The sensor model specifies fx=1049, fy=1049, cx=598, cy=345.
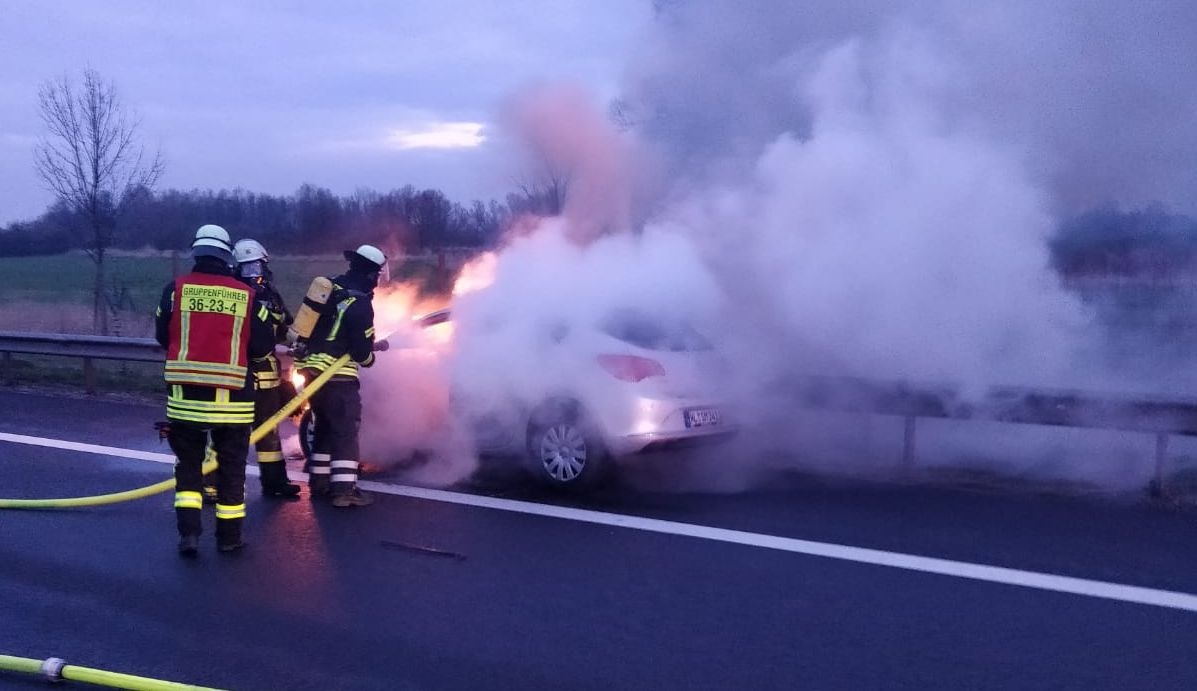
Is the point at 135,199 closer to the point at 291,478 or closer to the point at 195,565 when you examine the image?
the point at 291,478

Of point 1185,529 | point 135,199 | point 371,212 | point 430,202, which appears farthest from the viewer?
point 135,199

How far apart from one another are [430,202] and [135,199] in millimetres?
8810

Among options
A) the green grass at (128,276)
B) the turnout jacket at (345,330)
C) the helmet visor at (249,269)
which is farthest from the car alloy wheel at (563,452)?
the green grass at (128,276)

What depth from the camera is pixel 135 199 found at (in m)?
18.2

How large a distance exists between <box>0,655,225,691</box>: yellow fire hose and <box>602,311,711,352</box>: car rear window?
4.33 metres

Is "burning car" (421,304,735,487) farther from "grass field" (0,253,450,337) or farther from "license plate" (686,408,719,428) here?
"grass field" (0,253,450,337)

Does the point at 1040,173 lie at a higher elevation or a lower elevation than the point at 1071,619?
higher

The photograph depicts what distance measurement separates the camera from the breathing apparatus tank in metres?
7.48

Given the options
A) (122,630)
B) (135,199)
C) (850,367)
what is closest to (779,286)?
(850,367)

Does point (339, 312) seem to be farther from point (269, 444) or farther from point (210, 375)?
point (210, 375)

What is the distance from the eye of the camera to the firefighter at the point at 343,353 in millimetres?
7547

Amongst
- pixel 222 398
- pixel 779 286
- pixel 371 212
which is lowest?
pixel 222 398

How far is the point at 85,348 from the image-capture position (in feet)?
45.6

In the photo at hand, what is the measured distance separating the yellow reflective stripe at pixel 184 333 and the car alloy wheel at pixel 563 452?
280cm
